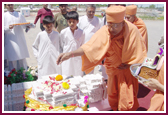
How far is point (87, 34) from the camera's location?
16.8ft

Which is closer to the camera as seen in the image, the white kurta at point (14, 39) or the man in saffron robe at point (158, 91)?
the man in saffron robe at point (158, 91)

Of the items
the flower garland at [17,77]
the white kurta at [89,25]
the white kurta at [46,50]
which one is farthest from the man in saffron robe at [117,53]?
the white kurta at [89,25]

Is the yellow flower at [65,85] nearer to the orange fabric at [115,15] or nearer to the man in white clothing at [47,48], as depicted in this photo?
the orange fabric at [115,15]

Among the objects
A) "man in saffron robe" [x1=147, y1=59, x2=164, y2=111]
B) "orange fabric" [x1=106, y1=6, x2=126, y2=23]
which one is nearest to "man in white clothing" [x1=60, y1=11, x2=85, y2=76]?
"orange fabric" [x1=106, y1=6, x2=126, y2=23]

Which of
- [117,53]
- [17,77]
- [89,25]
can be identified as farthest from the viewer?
[89,25]

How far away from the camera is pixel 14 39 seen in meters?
4.88

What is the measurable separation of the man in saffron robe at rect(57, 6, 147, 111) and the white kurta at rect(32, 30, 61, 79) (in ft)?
4.85

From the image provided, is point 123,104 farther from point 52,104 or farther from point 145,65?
point 52,104

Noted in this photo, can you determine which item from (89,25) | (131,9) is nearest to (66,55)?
(131,9)

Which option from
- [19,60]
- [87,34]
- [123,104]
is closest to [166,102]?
[123,104]

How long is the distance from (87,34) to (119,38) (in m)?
2.26

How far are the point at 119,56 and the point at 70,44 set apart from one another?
158cm

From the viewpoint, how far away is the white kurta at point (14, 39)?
15.6 ft

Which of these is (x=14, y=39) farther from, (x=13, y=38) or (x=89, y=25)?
(x=89, y=25)
